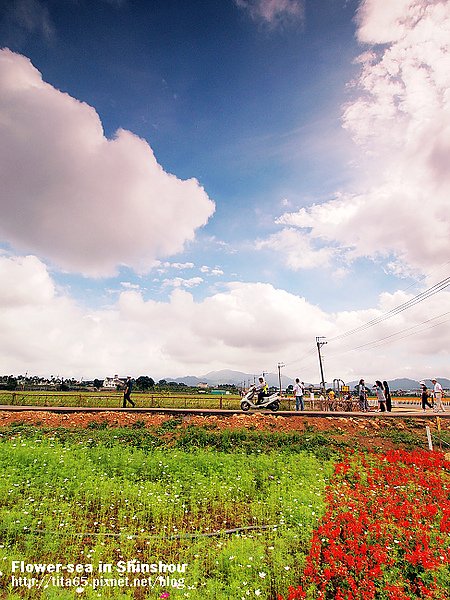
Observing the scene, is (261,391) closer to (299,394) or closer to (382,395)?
(299,394)

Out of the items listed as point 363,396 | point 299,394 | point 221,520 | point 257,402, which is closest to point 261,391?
point 257,402

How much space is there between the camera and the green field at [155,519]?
588cm

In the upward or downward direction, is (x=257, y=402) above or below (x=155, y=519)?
above

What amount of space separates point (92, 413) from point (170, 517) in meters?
12.6

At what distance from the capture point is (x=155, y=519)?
8.12 m

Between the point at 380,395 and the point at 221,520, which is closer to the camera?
the point at 221,520

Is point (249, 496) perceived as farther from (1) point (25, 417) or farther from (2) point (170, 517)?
(1) point (25, 417)

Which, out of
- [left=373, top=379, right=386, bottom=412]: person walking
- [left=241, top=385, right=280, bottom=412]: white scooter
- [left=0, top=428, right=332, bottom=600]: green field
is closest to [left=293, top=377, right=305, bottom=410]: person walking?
[left=241, top=385, right=280, bottom=412]: white scooter

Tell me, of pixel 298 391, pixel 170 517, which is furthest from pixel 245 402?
pixel 170 517

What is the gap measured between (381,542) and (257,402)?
15.7 meters

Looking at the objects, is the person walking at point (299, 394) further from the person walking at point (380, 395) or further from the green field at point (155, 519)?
the green field at point (155, 519)

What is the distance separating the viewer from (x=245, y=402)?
72.6 feet

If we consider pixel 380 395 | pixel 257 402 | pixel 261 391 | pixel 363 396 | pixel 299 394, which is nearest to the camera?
pixel 257 402

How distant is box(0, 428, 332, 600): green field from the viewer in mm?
5879
